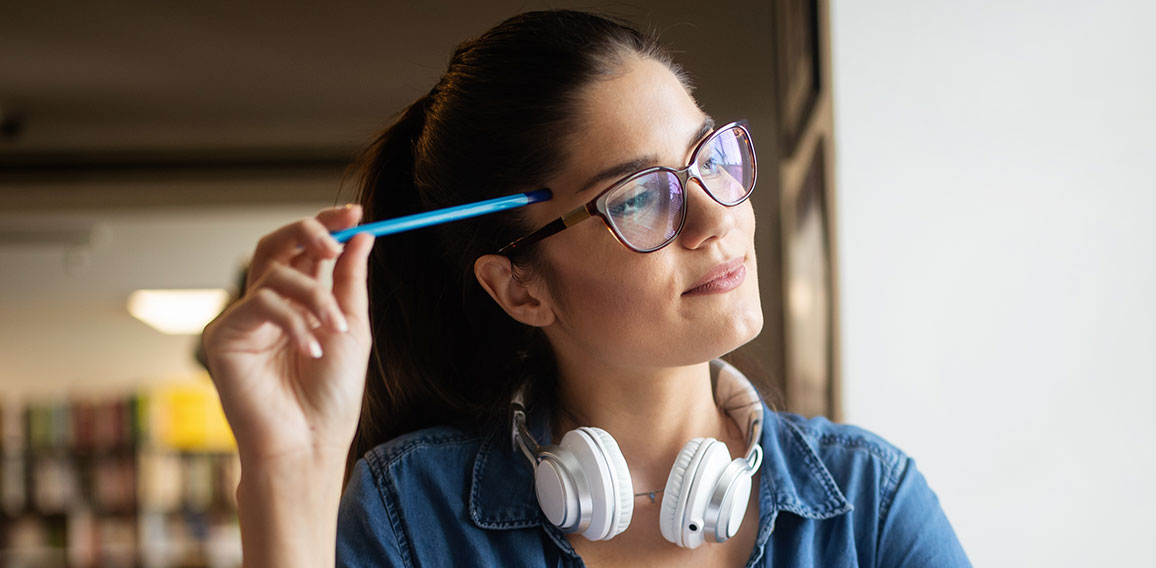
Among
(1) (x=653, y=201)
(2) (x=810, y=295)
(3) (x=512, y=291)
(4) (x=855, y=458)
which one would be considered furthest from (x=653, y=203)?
(2) (x=810, y=295)

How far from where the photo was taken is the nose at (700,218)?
1.15m

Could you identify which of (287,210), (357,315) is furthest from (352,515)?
(287,210)

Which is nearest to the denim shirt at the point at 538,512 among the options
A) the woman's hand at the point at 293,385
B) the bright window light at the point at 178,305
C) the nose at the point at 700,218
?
the woman's hand at the point at 293,385

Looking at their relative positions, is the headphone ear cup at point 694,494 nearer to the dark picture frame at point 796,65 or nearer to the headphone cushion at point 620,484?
the headphone cushion at point 620,484

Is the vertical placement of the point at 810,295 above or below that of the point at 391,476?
above

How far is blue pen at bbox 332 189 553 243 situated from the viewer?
3.19 ft

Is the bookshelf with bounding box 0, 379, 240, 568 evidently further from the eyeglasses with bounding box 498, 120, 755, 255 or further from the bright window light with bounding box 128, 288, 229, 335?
the eyeglasses with bounding box 498, 120, 755, 255

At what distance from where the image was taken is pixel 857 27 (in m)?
1.65

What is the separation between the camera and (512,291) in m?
1.29

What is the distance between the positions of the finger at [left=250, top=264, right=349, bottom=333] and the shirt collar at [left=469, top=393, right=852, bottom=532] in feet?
1.41

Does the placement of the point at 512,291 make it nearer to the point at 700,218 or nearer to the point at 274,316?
the point at 700,218

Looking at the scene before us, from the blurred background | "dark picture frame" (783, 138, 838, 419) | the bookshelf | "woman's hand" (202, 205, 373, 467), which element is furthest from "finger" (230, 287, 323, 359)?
the bookshelf

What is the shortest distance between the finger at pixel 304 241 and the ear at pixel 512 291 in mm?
318

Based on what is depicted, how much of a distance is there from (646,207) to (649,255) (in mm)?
62
